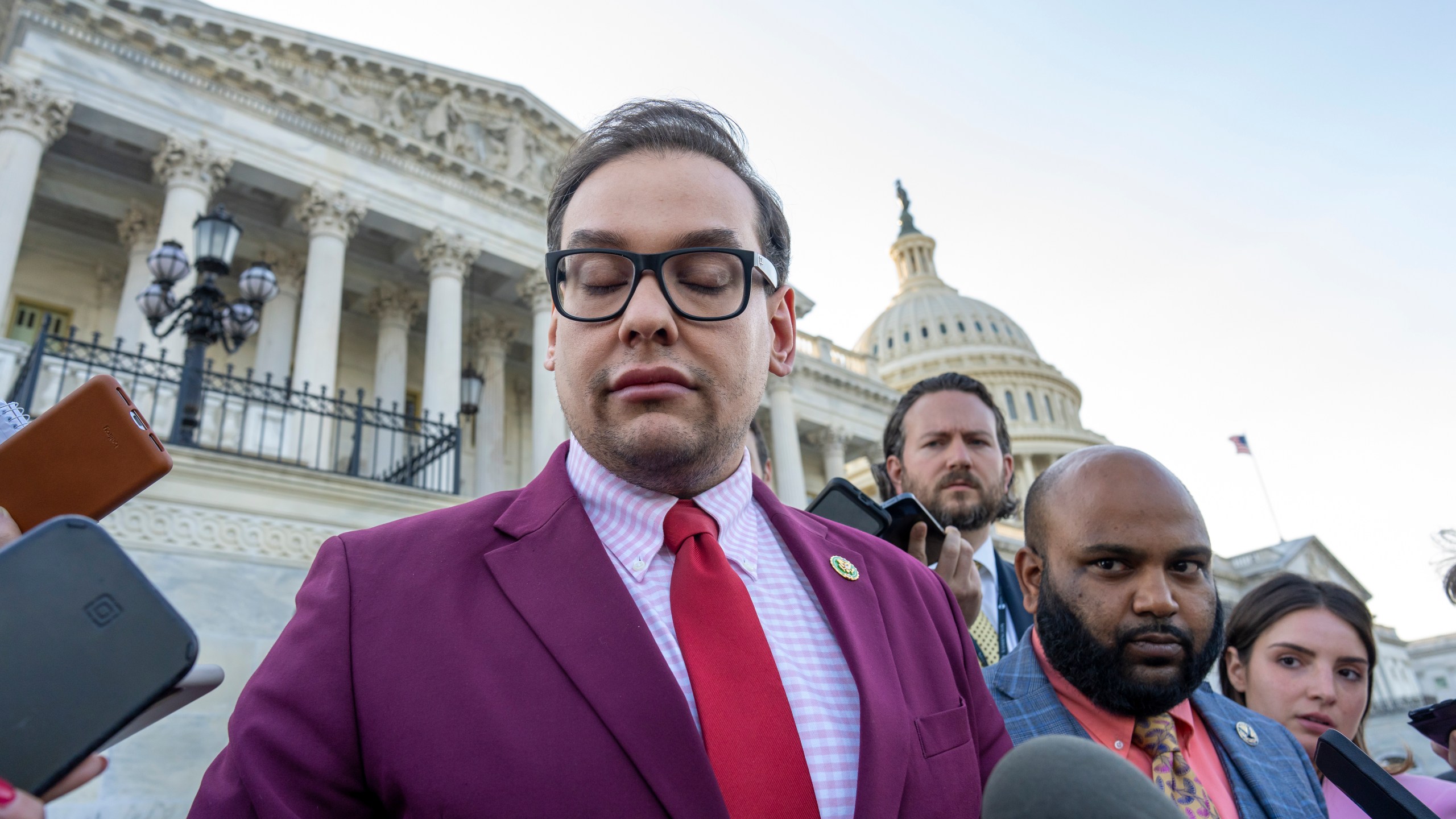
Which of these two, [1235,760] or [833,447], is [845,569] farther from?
[833,447]

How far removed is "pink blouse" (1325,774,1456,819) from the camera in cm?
312

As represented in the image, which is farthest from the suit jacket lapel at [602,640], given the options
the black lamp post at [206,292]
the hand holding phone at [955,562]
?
the black lamp post at [206,292]

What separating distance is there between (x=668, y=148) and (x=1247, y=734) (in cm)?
267

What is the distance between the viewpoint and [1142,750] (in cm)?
273

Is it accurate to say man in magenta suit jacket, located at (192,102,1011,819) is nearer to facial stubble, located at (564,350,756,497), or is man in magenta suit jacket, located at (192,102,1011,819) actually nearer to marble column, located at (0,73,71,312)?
facial stubble, located at (564,350,756,497)

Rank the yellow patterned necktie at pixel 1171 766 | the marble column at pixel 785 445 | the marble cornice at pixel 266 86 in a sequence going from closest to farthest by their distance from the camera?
the yellow patterned necktie at pixel 1171 766 < the marble cornice at pixel 266 86 < the marble column at pixel 785 445

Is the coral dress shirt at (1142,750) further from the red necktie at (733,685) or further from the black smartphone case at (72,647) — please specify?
the black smartphone case at (72,647)

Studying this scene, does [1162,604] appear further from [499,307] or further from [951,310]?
[951,310]

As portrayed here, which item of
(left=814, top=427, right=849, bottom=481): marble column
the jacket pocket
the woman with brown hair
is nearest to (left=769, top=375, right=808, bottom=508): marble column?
(left=814, top=427, right=849, bottom=481): marble column

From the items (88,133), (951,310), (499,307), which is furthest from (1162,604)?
(951,310)

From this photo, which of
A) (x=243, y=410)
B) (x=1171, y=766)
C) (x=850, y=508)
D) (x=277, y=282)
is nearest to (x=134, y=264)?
(x=277, y=282)

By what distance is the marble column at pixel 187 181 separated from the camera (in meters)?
14.5

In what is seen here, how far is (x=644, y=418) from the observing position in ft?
6.13

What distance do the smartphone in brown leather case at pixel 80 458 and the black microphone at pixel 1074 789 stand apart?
1421 millimetres
